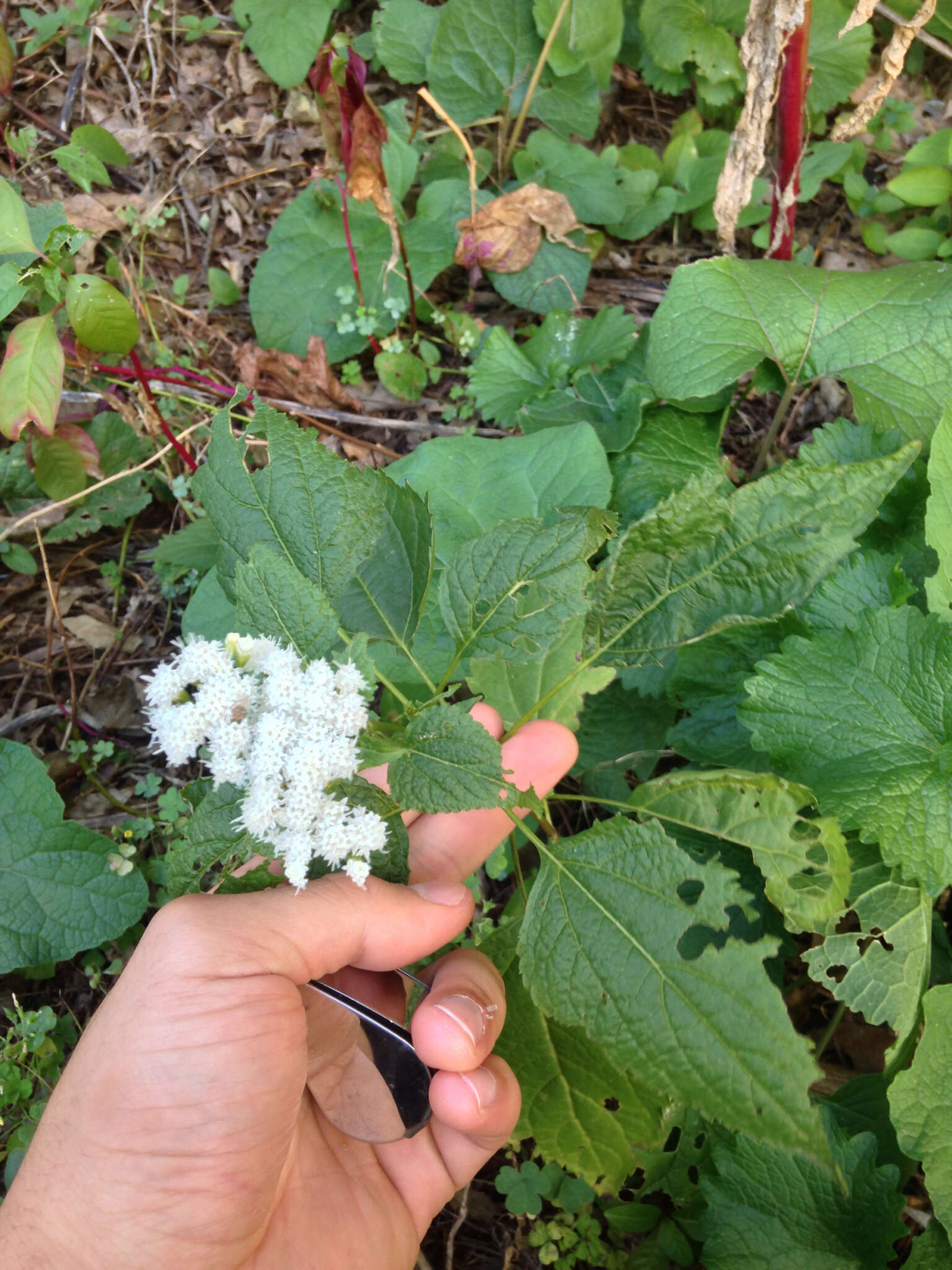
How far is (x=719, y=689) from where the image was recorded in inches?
76.4

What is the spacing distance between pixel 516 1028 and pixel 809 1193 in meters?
0.66

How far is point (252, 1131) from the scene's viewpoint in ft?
3.97

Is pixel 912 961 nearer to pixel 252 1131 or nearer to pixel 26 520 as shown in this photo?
pixel 252 1131

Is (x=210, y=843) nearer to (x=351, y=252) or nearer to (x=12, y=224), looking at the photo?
(x=12, y=224)

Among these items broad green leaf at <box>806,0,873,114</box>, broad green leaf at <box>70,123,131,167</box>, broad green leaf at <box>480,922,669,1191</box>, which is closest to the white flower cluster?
broad green leaf at <box>480,922,669,1191</box>

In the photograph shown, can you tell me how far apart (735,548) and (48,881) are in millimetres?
1775

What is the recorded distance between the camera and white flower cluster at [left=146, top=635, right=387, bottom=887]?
44.0 inches

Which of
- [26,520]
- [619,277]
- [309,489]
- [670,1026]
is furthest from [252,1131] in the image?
[619,277]

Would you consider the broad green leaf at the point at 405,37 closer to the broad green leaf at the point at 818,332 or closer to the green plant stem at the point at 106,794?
the broad green leaf at the point at 818,332

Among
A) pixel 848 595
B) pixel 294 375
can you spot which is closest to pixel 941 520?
pixel 848 595

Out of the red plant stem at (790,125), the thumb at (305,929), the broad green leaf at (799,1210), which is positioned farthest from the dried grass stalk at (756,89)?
the broad green leaf at (799,1210)

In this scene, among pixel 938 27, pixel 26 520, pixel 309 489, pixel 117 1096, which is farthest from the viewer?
pixel 938 27

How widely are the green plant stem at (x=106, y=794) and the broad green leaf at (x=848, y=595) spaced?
5.81 ft

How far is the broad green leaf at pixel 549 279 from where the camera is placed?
2764mm
